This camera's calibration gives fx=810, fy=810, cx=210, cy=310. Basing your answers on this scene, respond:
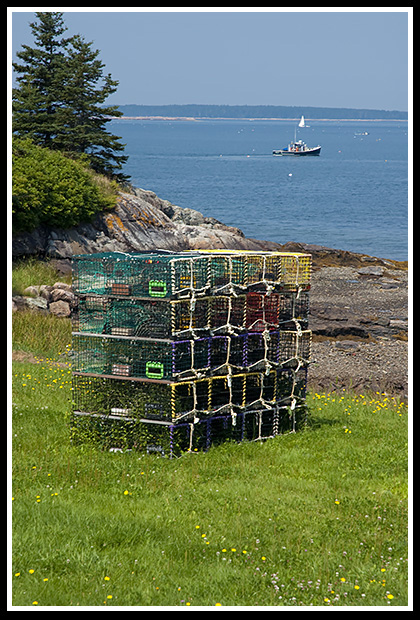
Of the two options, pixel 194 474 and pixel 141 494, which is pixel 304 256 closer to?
pixel 194 474

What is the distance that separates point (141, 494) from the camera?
10.0 metres

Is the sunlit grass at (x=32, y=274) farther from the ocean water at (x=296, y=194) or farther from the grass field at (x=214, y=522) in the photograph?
the ocean water at (x=296, y=194)

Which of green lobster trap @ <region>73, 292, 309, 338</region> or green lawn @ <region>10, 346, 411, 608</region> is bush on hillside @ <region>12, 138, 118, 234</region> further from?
green lobster trap @ <region>73, 292, 309, 338</region>

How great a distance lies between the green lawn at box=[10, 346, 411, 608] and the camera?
7.64 metres

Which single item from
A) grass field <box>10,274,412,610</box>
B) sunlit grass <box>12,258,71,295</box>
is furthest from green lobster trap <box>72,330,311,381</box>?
sunlit grass <box>12,258,71,295</box>

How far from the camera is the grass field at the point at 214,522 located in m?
7.63

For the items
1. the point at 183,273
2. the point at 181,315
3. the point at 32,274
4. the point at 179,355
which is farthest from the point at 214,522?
the point at 32,274

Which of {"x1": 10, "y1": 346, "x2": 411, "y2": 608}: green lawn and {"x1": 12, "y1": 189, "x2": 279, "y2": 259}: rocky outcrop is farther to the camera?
{"x1": 12, "y1": 189, "x2": 279, "y2": 259}: rocky outcrop

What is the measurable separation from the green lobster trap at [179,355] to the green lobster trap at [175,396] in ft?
0.43

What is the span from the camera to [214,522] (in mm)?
9180

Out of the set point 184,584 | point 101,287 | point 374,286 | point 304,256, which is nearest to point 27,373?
point 101,287

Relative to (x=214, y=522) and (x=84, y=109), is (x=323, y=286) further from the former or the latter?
(x=214, y=522)

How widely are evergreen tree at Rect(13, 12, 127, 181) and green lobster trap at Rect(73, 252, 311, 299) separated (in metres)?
26.2

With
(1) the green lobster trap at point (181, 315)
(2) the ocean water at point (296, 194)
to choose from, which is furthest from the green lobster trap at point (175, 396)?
(2) the ocean water at point (296, 194)
